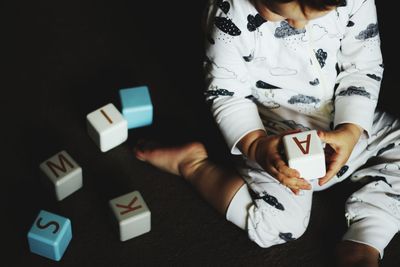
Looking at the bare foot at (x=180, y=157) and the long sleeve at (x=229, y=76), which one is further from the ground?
the long sleeve at (x=229, y=76)

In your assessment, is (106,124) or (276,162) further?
(106,124)

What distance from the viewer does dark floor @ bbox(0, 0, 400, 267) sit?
103 cm

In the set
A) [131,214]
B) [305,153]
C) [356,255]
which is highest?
[305,153]

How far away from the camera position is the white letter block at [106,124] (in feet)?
3.61

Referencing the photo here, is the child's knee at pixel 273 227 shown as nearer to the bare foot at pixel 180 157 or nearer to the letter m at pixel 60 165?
the bare foot at pixel 180 157

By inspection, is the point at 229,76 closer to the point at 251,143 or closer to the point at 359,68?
the point at 251,143

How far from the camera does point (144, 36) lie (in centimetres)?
138

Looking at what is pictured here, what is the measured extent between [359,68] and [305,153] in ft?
0.86

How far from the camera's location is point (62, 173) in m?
1.04

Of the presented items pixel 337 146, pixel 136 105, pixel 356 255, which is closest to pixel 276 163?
pixel 337 146

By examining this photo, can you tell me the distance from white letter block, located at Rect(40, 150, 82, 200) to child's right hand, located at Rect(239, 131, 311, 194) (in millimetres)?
321

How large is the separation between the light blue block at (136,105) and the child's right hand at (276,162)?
0.28m

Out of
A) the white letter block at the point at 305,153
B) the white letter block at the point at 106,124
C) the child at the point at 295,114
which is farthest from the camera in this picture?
the white letter block at the point at 106,124

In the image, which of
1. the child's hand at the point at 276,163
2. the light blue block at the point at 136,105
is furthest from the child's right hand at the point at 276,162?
the light blue block at the point at 136,105
